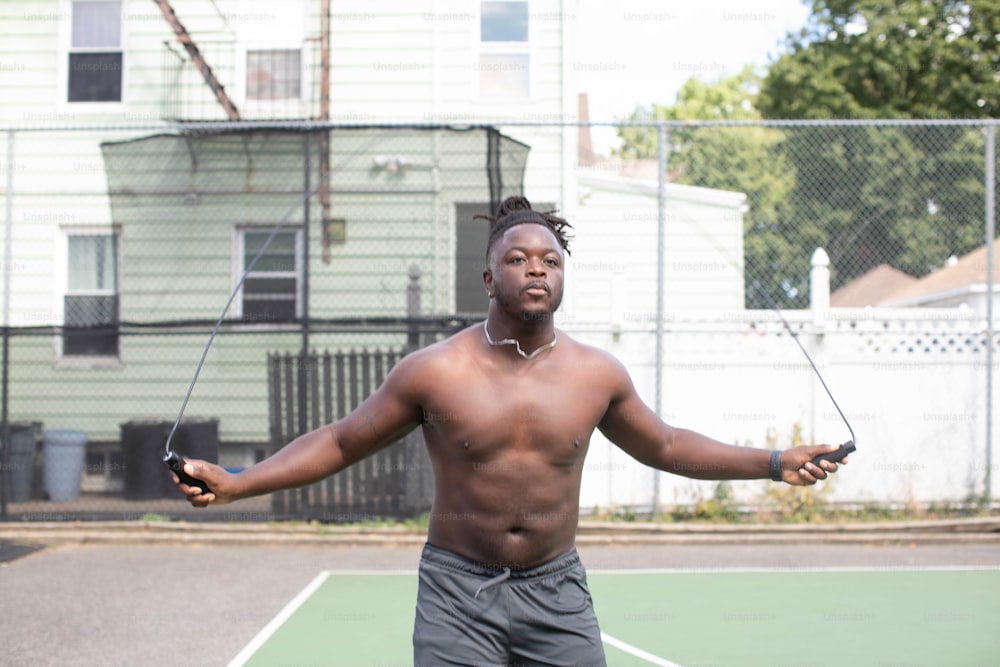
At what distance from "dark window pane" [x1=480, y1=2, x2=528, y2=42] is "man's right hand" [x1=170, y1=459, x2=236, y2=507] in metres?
11.8

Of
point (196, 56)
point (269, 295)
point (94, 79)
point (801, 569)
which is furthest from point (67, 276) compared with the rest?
point (801, 569)

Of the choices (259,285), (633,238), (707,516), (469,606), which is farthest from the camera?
(633,238)

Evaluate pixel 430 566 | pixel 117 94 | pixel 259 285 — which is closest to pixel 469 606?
pixel 430 566

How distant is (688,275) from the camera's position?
1614 centimetres

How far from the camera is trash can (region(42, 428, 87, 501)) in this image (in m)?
11.0

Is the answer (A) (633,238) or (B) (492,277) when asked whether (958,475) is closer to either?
(A) (633,238)

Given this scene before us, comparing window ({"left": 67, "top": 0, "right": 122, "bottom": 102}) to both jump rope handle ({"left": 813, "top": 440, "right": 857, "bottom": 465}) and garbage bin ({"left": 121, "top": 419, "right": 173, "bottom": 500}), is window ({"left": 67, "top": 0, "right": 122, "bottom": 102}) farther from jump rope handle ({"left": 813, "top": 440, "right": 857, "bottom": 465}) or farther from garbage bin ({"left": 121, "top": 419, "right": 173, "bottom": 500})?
jump rope handle ({"left": 813, "top": 440, "right": 857, "bottom": 465})

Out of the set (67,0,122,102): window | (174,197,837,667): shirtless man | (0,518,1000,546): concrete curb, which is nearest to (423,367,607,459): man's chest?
(174,197,837,667): shirtless man

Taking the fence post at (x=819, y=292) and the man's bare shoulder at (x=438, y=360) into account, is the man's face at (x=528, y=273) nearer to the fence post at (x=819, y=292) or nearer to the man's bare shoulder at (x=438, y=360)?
the man's bare shoulder at (x=438, y=360)

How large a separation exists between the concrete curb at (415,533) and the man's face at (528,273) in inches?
280

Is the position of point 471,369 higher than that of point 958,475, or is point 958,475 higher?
point 471,369

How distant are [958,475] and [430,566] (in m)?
8.74

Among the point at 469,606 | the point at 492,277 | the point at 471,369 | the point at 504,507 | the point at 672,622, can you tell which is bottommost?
the point at 672,622

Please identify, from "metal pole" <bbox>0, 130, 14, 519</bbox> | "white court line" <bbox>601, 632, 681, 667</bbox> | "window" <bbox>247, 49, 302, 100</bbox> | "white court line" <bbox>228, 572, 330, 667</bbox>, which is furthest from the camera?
"window" <bbox>247, 49, 302, 100</bbox>
